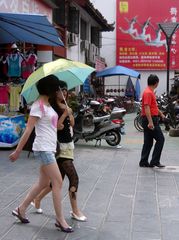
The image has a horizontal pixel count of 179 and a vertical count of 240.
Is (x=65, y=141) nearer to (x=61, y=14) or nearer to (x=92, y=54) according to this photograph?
(x=61, y=14)

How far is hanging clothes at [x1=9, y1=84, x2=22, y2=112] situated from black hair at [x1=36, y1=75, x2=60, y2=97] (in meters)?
6.51

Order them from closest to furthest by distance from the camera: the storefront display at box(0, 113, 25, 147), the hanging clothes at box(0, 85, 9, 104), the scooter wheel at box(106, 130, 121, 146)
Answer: the storefront display at box(0, 113, 25, 147)
the hanging clothes at box(0, 85, 9, 104)
the scooter wheel at box(106, 130, 121, 146)

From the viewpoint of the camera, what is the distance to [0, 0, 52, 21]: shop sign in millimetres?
11431

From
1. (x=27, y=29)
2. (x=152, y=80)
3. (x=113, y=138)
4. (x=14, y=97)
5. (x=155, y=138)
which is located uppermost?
(x=27, y=29)

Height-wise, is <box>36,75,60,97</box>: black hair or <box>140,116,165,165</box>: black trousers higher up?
<box>36,75,60,97</box>: black hair

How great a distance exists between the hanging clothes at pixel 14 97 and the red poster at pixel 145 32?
20.9 m

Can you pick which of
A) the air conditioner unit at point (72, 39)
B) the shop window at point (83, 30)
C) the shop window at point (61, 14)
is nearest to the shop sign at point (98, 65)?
the shop window at point (83, 30)

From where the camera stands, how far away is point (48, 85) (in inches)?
195

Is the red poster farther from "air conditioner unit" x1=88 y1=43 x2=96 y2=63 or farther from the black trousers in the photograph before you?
the black trousers

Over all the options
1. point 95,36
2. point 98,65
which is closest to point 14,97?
point 98,65

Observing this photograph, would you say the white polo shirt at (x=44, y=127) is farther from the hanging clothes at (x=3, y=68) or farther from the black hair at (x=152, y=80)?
the hanging clothes at (x=3, y=68)

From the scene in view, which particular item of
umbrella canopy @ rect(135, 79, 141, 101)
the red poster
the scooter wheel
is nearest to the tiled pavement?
the scooter wheel

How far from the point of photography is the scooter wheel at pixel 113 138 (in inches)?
488

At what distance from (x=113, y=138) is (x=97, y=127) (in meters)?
0.52
